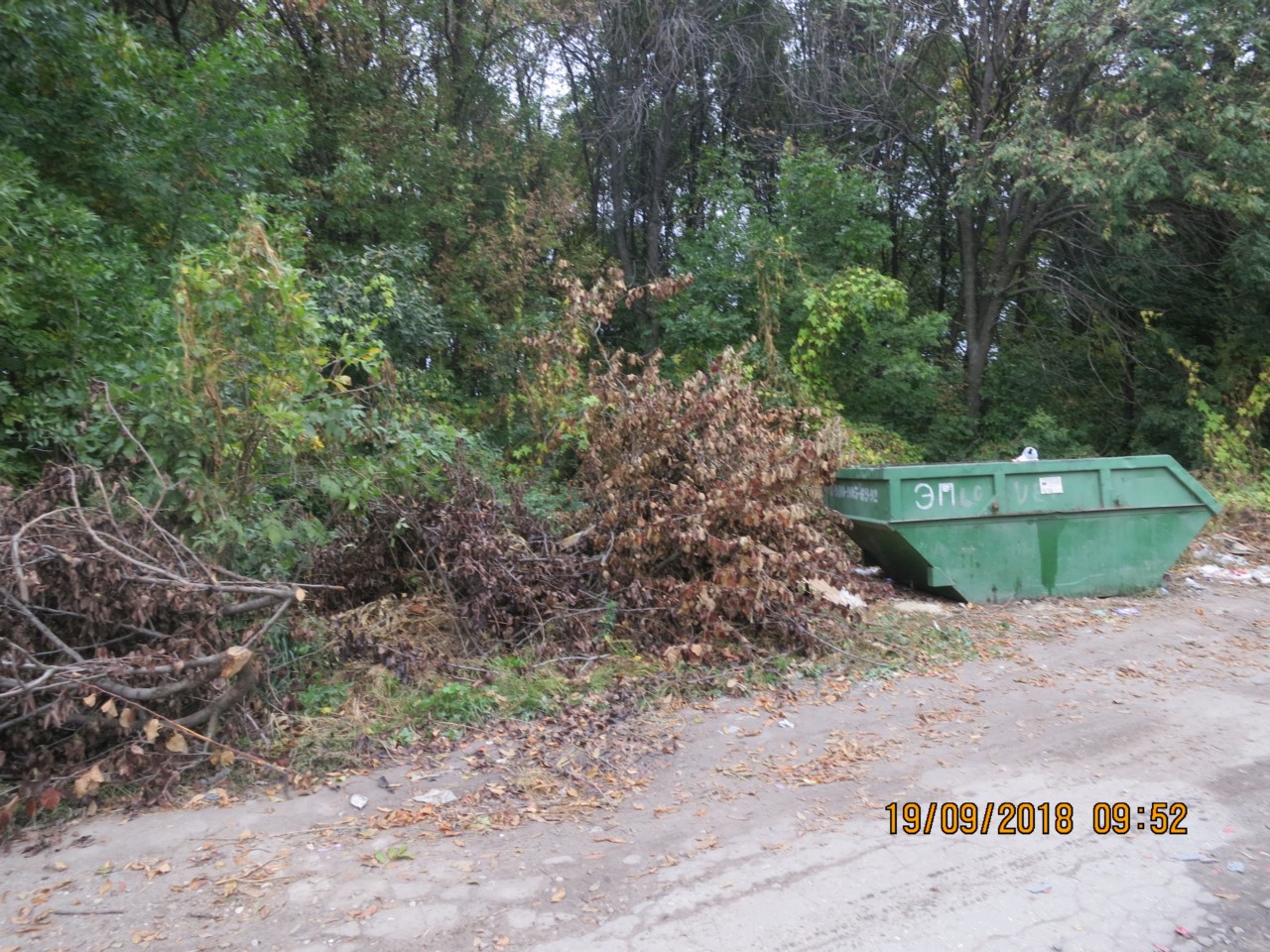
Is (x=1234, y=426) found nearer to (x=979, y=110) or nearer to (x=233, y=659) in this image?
(x=979, y=110)

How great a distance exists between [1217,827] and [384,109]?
13.3 m

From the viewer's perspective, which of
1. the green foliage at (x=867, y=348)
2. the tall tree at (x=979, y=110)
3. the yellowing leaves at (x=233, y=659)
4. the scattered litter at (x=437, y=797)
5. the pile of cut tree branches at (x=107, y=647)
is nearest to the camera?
the pile of cut tree branches at (x=107, y=647)

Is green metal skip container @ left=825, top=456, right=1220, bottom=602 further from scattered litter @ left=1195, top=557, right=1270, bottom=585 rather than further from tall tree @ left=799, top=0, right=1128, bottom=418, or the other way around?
tall tree @ left=799, top=0, right=1128, bottom=418

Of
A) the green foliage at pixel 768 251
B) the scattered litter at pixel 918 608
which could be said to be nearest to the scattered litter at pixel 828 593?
the scattered litter at pixel 918 608

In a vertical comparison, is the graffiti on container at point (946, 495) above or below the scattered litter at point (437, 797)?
above

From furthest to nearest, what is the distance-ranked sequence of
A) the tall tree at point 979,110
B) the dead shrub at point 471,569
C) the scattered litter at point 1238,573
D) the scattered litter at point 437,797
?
the tall tree at point 979,110
the scattered litter at point 1238,573
the dead shrub at point 471,569
the scattered litter at point 437,797

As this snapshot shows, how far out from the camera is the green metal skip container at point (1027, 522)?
26.7ft

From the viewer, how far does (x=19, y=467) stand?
6473 millimetres

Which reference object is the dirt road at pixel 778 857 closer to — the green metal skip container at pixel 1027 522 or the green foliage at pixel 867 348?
the green metal skip container at pixel 1027 522

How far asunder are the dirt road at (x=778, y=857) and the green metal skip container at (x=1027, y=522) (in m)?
2.54

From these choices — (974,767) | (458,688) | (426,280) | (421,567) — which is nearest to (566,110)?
(426,280)
